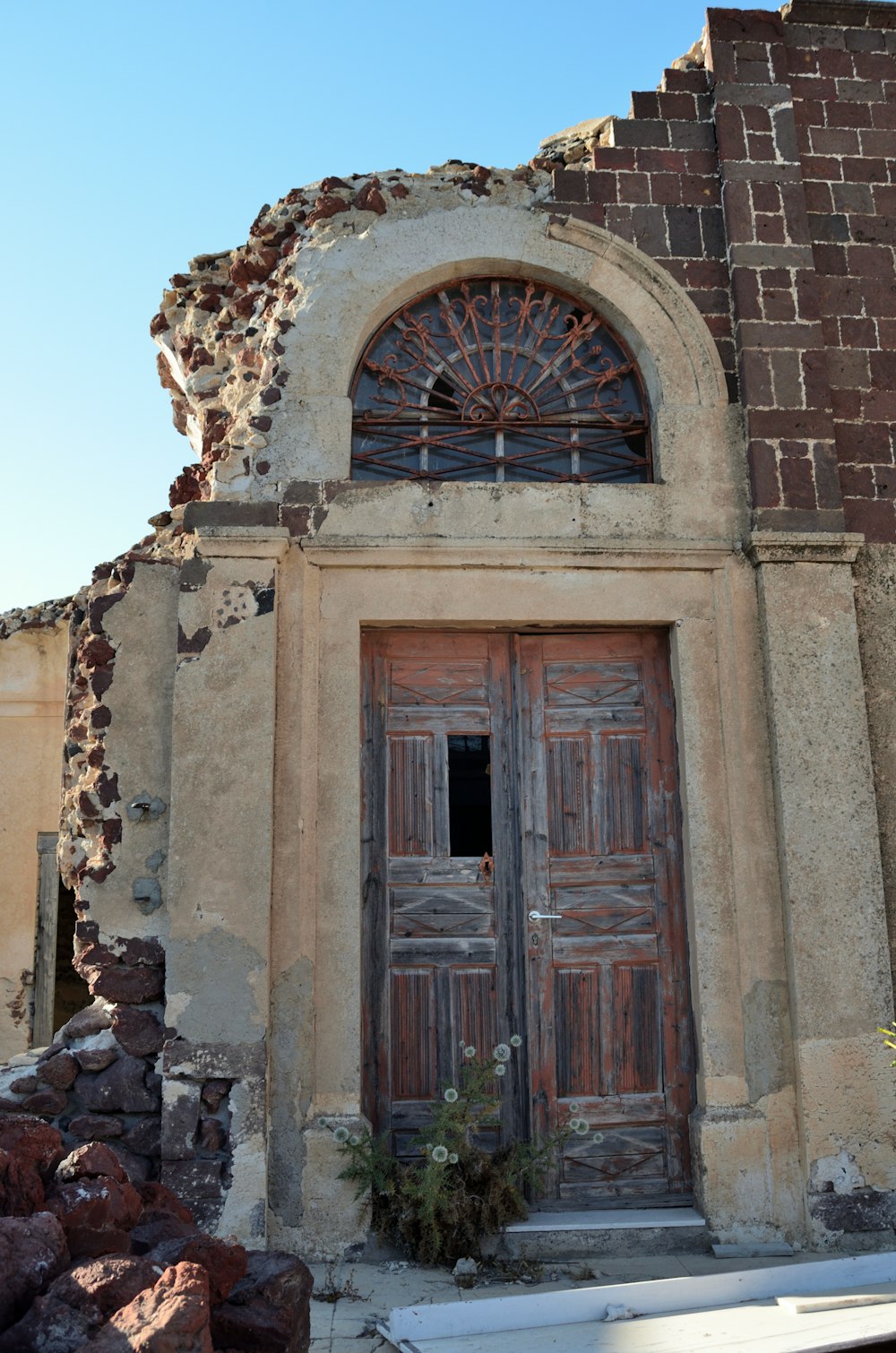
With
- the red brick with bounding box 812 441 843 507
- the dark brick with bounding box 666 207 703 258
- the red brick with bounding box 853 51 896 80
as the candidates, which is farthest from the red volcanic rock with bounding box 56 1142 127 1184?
the red brick with bounding box 853 51 896 80

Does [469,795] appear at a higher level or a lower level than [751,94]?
lower

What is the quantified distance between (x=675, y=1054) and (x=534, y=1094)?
66cm

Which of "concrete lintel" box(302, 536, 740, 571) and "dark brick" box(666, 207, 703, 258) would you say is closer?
"concrete lintel" box(302, 536, 740, 571)

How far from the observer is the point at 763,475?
5.40 metres

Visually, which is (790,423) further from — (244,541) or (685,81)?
(244,541)

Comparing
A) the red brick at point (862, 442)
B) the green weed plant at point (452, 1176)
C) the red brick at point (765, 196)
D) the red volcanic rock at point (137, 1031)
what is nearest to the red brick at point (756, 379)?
the red brick at point (862, 442)

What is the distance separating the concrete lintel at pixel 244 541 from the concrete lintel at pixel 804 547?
217 centimetres

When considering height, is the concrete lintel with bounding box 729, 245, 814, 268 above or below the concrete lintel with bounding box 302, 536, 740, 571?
above

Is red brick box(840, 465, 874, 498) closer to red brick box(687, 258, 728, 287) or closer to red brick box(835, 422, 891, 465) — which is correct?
red brick box(835, 422, 891, 465)

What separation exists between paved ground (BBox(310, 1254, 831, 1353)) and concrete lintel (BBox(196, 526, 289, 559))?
2970 mm

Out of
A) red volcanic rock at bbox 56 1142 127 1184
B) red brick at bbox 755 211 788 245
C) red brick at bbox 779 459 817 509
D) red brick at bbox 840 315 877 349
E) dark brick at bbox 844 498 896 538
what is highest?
red brick at bbox 755 211 788 245

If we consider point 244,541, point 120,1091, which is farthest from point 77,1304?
point 244,541

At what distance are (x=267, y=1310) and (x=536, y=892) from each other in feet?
8.34

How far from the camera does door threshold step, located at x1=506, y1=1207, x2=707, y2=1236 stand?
4711mm
